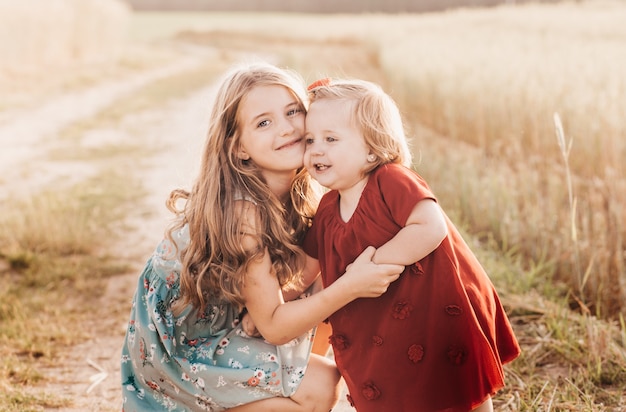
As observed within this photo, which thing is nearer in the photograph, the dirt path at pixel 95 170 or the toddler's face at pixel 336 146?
the toddler's face at pixel 336 146

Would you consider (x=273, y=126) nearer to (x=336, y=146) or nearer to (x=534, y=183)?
(x=336, y=146)

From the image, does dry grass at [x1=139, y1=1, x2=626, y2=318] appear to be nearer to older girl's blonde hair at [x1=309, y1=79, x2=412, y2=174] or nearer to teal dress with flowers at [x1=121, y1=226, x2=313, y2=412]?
older girl's blonde hair at [x1=309, y1=79, x2=412, y2=174]

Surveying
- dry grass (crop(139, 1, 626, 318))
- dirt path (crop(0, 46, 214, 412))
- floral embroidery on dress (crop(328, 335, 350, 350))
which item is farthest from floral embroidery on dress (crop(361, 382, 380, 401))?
dry grass (crop(139, 1, 626, 318))

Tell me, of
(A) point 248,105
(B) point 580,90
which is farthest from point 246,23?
(A) point 248,105

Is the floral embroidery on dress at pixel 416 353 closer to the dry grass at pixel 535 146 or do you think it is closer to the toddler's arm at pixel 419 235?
the toddler's arm at pixel 419 235

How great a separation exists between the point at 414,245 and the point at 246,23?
37.7m

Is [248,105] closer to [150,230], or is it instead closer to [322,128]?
[322,128]

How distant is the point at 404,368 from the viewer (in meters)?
1.92

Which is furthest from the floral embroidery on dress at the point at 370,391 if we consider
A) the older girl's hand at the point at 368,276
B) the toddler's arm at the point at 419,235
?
the toddler's arm at the point at 419,235

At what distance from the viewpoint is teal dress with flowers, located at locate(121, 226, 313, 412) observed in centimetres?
217

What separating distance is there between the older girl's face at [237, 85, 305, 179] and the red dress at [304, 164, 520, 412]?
1.02 ft

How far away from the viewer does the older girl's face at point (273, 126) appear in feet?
7.11

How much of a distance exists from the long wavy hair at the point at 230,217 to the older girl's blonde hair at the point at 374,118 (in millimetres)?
254

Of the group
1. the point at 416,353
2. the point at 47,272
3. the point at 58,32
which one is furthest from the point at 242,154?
the point at 58,32
